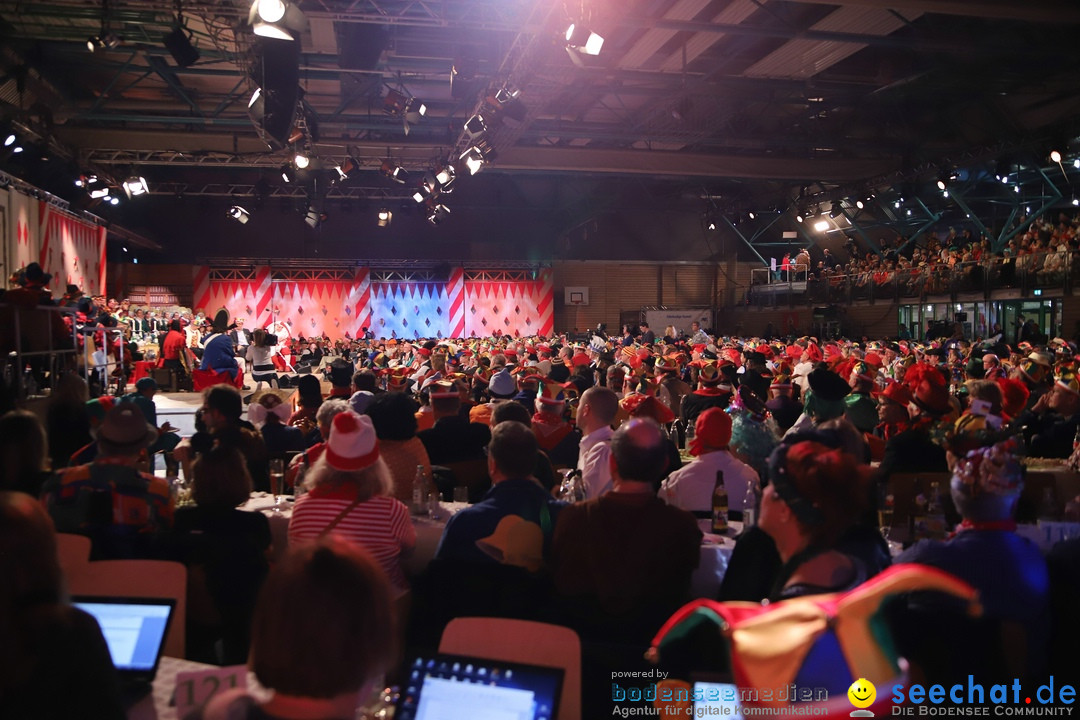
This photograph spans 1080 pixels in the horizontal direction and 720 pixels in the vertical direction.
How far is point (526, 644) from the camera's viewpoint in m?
2.20

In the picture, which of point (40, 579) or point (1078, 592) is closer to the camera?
point (40, 579)

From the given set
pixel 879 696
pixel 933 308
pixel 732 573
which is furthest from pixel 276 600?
pixel 933 308

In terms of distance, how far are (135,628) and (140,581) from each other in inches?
20.1

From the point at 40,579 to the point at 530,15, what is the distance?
9.13m

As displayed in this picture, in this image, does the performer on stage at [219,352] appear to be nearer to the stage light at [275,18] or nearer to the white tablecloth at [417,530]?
the stage light at [275,18]

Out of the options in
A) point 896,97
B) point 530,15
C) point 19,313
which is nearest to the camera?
point 19,313

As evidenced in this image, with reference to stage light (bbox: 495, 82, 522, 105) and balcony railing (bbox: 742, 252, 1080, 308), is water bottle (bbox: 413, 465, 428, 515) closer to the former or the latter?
stage light (bbox: 495, 82, 522, 105)

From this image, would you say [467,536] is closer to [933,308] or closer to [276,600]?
[276,600]

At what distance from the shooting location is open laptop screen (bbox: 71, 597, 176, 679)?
2252mm

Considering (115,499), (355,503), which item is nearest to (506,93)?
(115,499)

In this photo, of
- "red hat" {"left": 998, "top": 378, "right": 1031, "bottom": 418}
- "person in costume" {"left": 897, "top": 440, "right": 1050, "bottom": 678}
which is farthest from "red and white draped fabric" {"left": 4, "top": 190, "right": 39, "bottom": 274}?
"person in costume" {"left": 897, "top": 440, "right": 1050, "bottom": 678}

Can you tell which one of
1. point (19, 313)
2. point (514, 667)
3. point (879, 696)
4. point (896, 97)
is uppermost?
point (896, 97)

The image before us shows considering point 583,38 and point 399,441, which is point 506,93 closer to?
point 583,38

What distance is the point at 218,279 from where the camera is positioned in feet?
90.3
